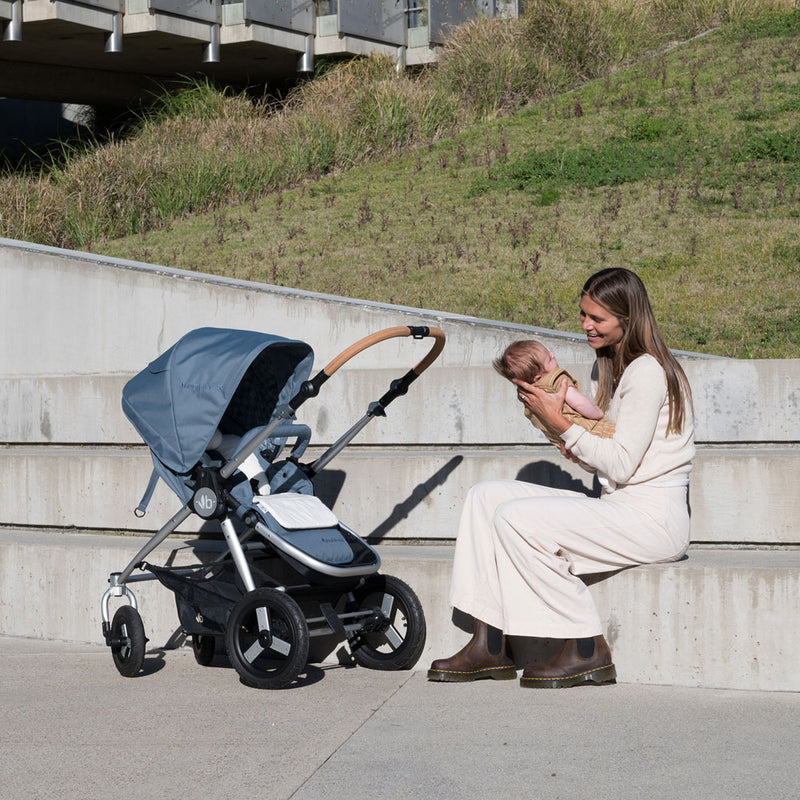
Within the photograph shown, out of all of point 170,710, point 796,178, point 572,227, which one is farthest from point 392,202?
point 170,710

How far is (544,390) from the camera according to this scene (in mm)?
4246

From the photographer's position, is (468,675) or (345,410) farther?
(345,410)

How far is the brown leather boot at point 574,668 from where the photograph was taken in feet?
13.9

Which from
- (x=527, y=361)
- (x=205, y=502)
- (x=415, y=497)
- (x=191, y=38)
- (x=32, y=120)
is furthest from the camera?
(x=32, y=120)

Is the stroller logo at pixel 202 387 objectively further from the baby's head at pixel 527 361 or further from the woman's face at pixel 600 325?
the woman's face at pixel 600 325

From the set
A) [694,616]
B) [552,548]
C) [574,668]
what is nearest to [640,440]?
[552,548]

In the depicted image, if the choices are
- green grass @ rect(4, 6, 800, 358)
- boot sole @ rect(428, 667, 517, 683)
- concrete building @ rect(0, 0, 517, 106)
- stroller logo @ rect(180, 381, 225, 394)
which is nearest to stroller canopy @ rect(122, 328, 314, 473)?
stroller logo @ rect(180, 381, 225, 394)

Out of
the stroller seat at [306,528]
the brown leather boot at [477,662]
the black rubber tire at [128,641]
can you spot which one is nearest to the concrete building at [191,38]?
the black rubber tire at [128,641]

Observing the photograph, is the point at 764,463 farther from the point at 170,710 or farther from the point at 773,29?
the point at 773,29

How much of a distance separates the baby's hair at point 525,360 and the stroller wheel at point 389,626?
982mm

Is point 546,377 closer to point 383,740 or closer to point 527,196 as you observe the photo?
point 383,740

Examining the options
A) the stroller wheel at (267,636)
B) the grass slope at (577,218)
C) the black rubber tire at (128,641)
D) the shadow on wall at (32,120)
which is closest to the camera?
the stroller wheel at (267,636)

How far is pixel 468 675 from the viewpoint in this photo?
4.36 m

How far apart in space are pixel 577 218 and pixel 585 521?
6430mm
